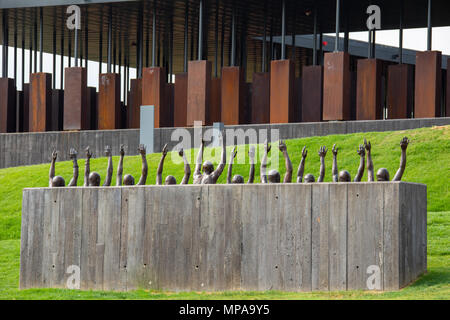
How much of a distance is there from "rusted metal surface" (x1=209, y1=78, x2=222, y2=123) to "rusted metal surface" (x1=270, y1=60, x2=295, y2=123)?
9.24ft

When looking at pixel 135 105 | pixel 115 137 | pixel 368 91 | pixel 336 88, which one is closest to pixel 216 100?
pixel 135 105

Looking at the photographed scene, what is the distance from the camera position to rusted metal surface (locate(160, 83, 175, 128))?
32.9m

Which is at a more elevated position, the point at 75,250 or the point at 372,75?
the point at 372,75

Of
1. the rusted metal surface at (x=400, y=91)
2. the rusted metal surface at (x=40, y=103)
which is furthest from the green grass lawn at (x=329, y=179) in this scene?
the rusted metal surface at (x=400, y=91)

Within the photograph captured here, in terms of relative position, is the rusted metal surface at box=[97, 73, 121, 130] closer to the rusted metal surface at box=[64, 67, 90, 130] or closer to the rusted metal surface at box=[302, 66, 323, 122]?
the rusted metal surface at box=[64, 67, 90, 130]

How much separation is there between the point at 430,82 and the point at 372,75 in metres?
→ 2.25

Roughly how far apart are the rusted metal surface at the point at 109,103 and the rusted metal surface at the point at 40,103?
218 centimetres

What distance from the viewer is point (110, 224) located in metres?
13.7

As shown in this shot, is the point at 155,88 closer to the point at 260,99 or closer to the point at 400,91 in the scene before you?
the point at 260,99

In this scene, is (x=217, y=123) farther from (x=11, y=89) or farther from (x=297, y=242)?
(x=297, y=242)

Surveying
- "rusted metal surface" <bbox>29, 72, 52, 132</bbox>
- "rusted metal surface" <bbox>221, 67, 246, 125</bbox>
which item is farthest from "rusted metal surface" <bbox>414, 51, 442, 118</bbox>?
"rusted metal surface" <bbox>29, 72, 52, 132</bbox>

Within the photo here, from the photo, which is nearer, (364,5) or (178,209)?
(178,209)

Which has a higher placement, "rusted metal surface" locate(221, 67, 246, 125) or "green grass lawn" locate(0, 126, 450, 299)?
"rusted metal surface" locate(221, 67, 246, 125)
